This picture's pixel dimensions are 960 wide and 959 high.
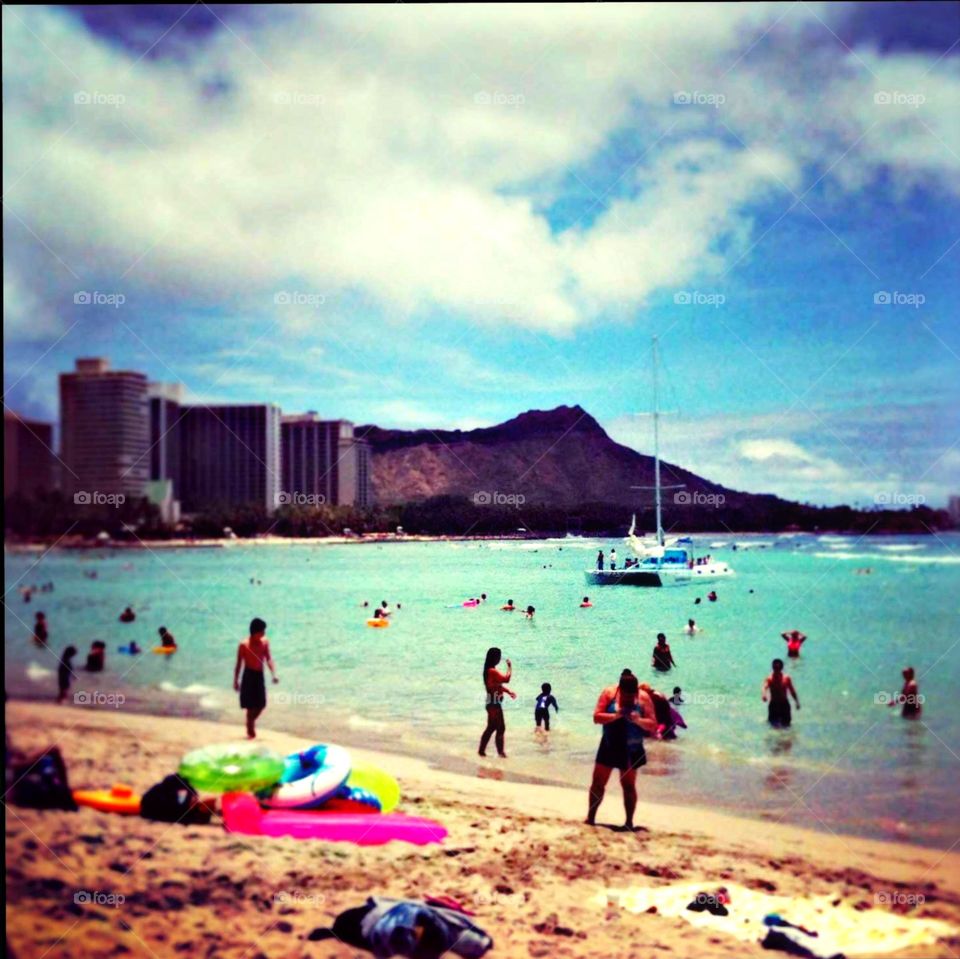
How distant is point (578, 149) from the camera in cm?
398

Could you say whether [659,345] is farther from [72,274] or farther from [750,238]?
[72,274]

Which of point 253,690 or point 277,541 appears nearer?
point 253,690

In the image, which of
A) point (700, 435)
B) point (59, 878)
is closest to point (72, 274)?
point (59, 878)

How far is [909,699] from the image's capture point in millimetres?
3898

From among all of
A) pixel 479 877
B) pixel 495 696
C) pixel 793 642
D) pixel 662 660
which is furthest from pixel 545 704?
pixel 793 642

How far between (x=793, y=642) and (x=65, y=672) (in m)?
3.39

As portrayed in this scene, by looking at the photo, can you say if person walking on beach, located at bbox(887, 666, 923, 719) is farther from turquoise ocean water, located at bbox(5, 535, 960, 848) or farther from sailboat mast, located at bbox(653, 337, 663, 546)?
sailboat mast, located at bbox(653, 337, 663, 546)

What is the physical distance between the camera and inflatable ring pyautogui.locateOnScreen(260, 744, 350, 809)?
3.78 metres

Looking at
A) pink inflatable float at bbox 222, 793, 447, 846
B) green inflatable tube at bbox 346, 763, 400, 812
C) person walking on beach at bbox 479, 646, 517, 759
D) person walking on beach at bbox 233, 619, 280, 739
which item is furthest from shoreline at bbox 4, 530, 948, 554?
pink inflatable float at bbox 222, 793, 447, 846

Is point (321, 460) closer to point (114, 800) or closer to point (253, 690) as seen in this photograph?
point (253, 690)

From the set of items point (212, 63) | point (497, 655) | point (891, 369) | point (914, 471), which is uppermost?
point (212, 63)

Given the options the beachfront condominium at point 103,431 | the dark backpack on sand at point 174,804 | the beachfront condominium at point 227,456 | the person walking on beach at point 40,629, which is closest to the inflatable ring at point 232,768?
the dark backpack on sand at point 174,804

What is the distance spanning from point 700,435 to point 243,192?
7.92 feet

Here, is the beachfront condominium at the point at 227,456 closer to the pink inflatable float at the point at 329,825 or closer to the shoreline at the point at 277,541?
the shoreline at the point at 277,541
